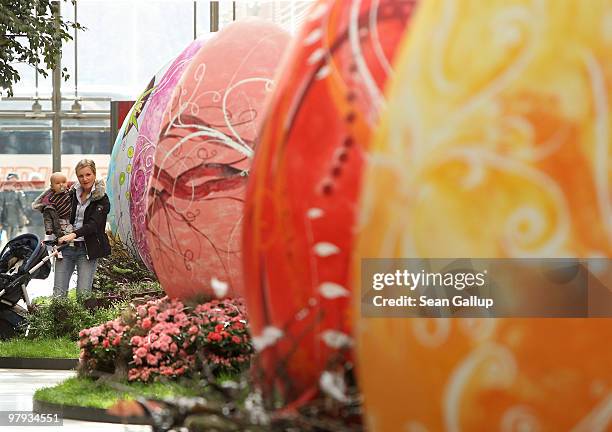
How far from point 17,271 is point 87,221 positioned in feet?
2.83

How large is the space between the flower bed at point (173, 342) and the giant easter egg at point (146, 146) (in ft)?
13.5

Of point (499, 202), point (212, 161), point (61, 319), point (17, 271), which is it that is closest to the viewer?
point (499, 202)

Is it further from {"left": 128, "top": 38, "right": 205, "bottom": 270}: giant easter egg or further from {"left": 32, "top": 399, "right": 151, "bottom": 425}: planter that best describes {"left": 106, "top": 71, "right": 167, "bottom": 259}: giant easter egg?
{"left": 32, "top": 399, "right": 151, "bottom": 425}: planter

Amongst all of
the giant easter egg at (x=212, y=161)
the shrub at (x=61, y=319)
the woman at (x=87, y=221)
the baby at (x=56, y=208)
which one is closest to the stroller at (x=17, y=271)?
the shrub at (x=61, y=319)

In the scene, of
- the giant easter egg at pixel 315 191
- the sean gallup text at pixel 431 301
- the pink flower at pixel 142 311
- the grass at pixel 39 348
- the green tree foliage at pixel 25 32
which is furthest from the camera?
the green tree foliage at pixel 25 32

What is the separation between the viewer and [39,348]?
12.3m

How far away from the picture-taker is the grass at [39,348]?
12.0m

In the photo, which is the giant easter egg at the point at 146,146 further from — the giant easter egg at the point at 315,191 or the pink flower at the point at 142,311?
the giant easter egg at the point at 315,191

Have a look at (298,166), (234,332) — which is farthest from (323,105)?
(234,332)

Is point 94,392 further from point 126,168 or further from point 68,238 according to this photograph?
point 126,168

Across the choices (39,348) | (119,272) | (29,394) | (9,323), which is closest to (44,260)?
(39,348)

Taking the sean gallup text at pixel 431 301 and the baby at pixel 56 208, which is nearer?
the sean gallup text at pixel 431 301

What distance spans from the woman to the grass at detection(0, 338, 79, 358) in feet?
3.07

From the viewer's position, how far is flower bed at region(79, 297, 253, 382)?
9062mm
